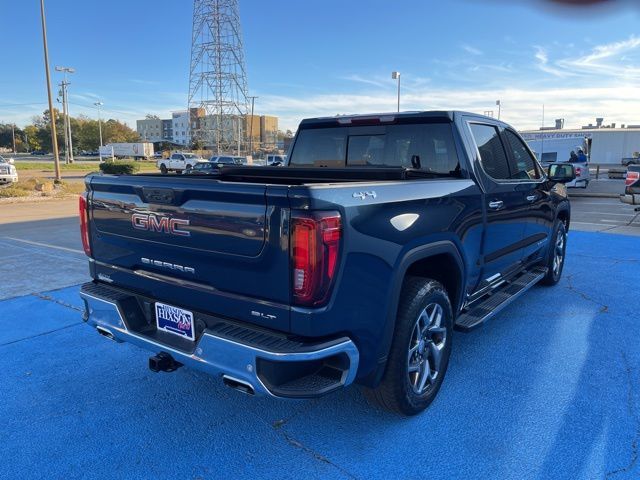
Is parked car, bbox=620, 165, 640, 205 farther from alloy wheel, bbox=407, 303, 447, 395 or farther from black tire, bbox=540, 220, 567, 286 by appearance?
alloy wheel, bbox=407, 303, 447, 395

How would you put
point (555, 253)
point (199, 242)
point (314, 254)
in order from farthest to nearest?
point (555, 253)
point (199, 242)
point (314, 254)

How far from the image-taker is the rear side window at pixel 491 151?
12.8 ft

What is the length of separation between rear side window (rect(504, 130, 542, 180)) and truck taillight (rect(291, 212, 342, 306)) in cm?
281

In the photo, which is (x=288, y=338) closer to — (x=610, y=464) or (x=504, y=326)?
(x=610, y=464)

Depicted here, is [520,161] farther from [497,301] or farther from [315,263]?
[315,263]

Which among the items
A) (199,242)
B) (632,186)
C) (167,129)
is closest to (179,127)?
(167,129)

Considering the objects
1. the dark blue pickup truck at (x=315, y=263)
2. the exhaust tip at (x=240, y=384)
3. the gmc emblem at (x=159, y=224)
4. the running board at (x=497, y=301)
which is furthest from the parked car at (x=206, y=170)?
the running board at (x=497, y=301)

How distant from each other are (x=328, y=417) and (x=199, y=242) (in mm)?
1447

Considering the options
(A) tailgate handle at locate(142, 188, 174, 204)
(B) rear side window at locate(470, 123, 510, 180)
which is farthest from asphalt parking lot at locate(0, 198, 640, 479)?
(B) rear side window at locate(470, 123, 510, 180)

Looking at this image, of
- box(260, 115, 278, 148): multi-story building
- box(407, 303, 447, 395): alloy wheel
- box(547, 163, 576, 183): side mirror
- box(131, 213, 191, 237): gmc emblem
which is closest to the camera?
box(131, 213, 191, 237): gmc emblem

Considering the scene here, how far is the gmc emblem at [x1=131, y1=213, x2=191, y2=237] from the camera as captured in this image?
8.53 ft

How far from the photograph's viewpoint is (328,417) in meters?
3.12

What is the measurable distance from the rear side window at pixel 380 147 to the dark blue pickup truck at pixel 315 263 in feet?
0.04

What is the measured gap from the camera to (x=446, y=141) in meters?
3.73
